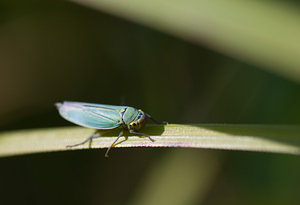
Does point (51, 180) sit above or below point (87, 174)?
below

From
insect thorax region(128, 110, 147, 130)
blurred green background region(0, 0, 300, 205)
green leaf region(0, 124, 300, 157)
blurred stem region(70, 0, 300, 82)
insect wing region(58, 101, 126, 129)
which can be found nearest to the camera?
green leaf region(0, 124, 300, 157)

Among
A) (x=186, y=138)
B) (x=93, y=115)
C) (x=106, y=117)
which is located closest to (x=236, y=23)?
(x=186, y=138)

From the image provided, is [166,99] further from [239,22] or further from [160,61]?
[239,22]

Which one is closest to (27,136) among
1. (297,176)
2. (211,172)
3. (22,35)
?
(22,35)

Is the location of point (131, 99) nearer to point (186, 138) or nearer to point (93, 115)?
point (93, 115)

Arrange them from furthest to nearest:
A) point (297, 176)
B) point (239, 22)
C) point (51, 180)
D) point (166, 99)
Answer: point (166, 99) < point (51, 180) < point (297, 176) < point (239, 22)

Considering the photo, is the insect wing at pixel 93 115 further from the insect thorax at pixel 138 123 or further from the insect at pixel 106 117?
the insect thorax at pixel 138 123

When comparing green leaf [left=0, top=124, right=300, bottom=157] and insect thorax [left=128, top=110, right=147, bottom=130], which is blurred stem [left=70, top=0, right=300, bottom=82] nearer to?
green leaf [left=0, top=124, right=300, bottom=157]

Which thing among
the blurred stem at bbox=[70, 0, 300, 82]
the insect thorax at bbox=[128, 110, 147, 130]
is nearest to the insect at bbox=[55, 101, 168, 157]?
the insect thorax at bbox=[128, 110, 147, 130]
